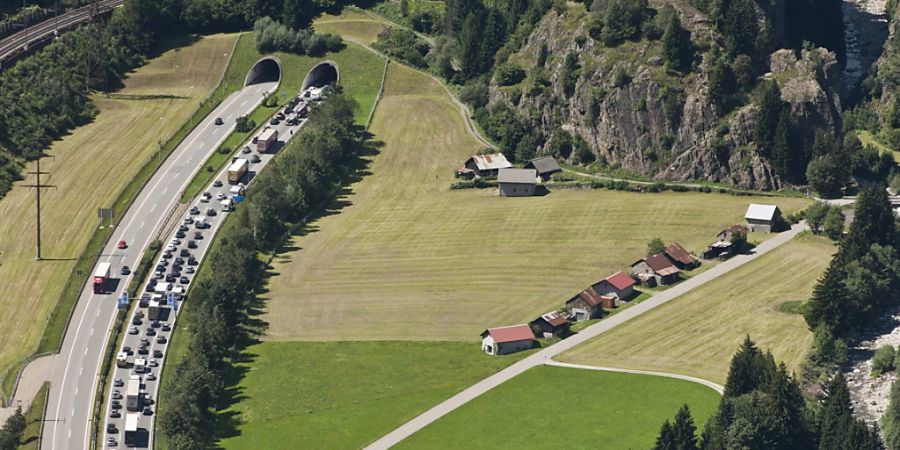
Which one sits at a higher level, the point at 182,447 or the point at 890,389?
the point at 890,389

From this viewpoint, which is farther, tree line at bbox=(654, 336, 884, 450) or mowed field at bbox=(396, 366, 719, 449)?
mowed field at bbox=(396, 366, 719, 449)

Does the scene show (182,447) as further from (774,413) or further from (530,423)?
(774,413)

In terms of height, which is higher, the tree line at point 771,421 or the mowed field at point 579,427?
the tree line at point 771,421

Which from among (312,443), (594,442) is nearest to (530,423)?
(594,442)

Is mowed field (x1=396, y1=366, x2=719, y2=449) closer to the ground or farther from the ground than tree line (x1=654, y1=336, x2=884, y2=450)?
closer to the ground

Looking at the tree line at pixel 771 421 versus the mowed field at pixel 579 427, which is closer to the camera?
the tree line at pixel 771 421

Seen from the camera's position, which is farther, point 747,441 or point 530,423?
point 530,423

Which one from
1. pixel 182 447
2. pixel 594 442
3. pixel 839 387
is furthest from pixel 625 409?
pixel 182 447

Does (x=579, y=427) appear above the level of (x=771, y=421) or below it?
below
